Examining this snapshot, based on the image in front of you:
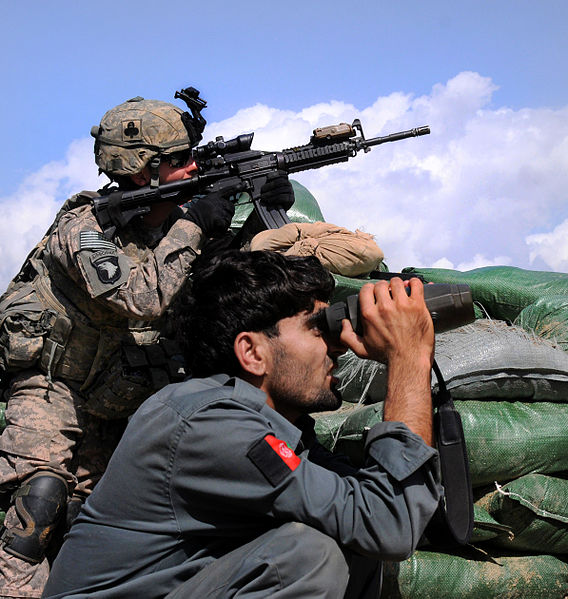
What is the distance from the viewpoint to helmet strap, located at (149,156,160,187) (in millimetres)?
2846

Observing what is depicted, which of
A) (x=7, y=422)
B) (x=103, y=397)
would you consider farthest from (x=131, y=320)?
(x=7, y=422)

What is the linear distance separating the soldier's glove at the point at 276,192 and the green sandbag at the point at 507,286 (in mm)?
1007

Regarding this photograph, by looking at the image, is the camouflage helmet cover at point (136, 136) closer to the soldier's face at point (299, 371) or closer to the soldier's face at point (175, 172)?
the soldier's face at point (175, 172)

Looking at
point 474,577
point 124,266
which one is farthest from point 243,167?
point 474,577

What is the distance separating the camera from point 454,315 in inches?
60.1

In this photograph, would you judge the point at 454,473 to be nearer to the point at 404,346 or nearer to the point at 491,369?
the point at 404,346

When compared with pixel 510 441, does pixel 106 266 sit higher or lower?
higher

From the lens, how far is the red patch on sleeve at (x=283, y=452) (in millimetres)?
1319

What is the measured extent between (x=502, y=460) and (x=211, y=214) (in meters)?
1.37

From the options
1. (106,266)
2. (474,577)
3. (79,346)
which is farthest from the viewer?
(79,346)

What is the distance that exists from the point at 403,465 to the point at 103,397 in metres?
1.56

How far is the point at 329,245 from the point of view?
2.73 m

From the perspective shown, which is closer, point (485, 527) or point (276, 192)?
point (485, 527)

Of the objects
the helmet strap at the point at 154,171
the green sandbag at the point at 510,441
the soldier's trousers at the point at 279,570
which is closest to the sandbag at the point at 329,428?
the green sandbag at the point at 510,441
